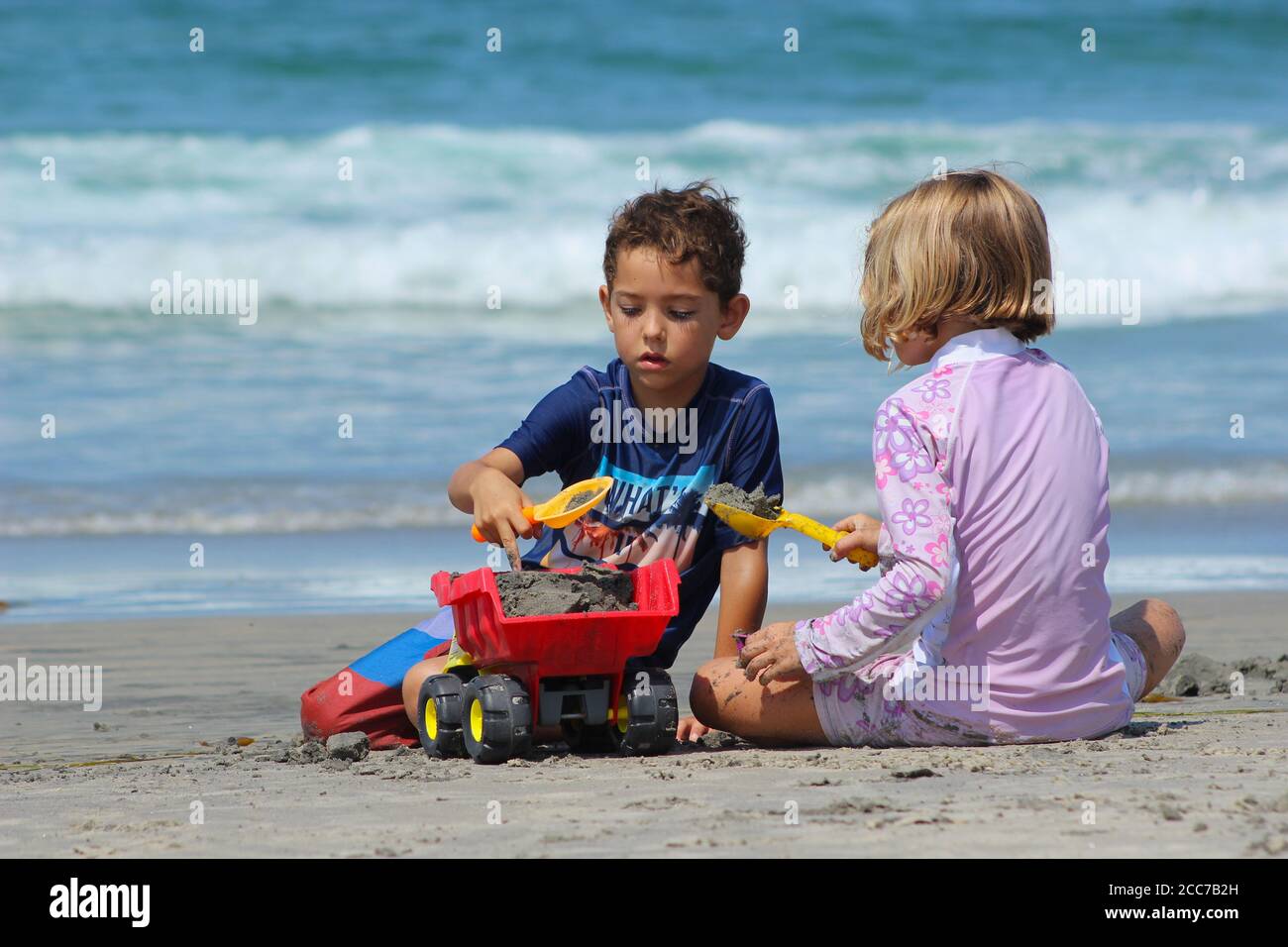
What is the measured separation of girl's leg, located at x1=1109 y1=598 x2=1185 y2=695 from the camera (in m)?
3.54

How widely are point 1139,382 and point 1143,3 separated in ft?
32.9

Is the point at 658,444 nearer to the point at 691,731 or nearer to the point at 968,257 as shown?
the point at 691,731

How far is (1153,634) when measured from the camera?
3553 millimetres

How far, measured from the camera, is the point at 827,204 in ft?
46.8

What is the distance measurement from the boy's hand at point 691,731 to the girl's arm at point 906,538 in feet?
2.39

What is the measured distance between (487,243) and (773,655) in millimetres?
10644

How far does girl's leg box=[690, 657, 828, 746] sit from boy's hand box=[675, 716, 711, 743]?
0.09 m

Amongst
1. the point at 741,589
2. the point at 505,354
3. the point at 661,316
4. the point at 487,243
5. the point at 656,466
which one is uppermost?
the point at 487,243

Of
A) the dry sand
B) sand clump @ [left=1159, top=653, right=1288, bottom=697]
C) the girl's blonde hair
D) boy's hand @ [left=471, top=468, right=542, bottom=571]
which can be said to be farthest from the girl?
sand clump @ [left=1159, top=653, right=1288, bottom=697]

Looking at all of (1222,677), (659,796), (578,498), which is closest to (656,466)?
(578,498)

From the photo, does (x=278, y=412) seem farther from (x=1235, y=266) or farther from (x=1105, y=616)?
(x=1235, y=266)

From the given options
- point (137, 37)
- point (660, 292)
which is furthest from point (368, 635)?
point (137, 37)

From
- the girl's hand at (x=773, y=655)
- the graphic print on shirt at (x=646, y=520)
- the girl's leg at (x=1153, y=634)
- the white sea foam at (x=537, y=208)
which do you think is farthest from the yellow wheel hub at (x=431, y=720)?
the white sea foam at (x=537, y=208)

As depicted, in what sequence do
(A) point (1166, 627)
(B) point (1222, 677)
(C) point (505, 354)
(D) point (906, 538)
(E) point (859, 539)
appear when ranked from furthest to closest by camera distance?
(C) point (505, 354)
(B) point (1222, 677)
(A) point (1166, 627)
(E) point (859, 539)
(D) point (906, 538)
